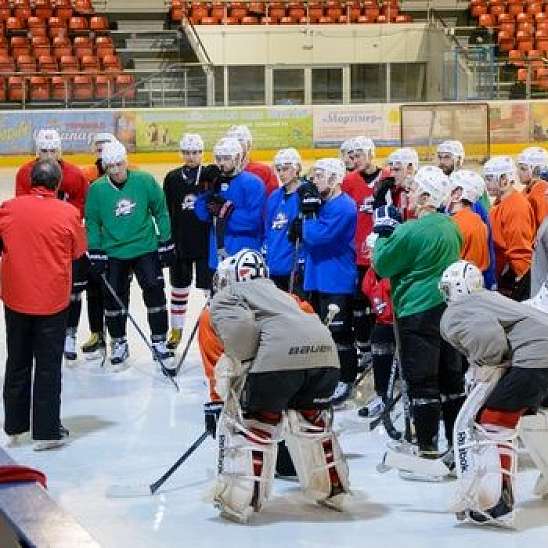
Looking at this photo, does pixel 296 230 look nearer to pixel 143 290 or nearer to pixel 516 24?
pixel 143 290

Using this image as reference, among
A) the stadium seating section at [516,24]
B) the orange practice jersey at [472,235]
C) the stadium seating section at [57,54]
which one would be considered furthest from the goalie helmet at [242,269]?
the stadium seating section at [516,24]

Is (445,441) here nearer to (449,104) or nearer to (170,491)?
(170,491)

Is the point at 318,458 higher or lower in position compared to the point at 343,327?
lower

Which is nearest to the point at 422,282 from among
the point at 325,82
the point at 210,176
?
the point at 210,176

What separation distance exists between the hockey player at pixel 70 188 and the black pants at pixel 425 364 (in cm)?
252

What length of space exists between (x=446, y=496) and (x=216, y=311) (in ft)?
3.91

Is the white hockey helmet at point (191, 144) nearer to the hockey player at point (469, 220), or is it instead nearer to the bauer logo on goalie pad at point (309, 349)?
the hockey player at point (469, 220)

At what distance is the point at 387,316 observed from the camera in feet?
18.2

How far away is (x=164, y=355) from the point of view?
6.84 m

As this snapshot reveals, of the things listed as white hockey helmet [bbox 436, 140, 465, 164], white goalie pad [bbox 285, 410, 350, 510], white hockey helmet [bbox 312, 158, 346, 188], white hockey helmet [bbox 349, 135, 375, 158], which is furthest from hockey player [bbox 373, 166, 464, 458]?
white hockey helmet [bbox 436, 140, 465, 164]

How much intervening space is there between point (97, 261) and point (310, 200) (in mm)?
1504

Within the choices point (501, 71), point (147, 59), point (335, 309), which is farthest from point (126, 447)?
point (147, 59)

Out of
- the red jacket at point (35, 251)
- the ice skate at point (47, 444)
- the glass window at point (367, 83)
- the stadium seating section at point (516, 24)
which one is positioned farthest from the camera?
the stadium seating section at point (516, 24)

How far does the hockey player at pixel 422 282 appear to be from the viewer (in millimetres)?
4754
